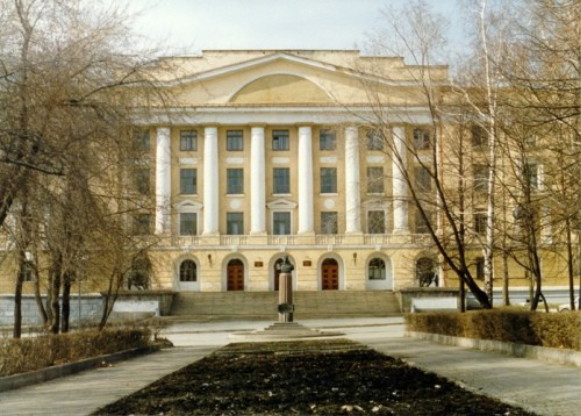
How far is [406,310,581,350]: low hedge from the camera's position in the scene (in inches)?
740

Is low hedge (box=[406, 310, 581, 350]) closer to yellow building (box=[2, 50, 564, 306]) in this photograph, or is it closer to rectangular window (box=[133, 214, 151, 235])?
rectangular window (box=[133, 214, 151, 235])

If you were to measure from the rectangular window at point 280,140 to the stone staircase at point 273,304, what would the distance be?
12143 mm

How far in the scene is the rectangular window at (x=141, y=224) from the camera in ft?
85.4

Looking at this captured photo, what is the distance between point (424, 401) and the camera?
12.1 m

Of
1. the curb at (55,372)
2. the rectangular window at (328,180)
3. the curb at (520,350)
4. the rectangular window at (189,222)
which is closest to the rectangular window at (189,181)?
the rectangular window at (189,222)

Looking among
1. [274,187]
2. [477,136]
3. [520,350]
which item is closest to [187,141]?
[274,187]

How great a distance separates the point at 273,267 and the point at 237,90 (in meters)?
13.9

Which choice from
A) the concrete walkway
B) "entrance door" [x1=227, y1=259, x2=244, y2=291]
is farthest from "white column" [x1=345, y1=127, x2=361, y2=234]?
the concrete walkway

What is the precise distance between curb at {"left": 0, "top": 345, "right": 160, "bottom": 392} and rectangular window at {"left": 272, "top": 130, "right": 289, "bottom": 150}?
4538 cm

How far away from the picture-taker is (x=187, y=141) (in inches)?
2751

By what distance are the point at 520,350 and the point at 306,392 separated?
30.5 ft

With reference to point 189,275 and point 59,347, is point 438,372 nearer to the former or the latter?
point 59,347

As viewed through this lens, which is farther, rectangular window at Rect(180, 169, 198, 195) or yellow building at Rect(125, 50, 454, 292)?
rectangular window at Rect(180, 169, 198, 195)

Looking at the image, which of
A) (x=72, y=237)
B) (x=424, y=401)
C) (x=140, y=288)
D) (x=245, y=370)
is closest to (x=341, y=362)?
(x=245, y=370)
